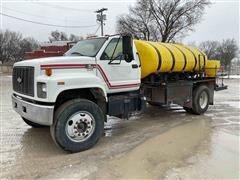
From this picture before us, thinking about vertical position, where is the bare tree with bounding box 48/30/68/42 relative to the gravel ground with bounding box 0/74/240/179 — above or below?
above

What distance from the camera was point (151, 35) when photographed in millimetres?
30406

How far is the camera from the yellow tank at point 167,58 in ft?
18.5

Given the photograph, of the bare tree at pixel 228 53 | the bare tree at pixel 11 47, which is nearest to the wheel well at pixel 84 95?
the bare tree at pixel 228 53

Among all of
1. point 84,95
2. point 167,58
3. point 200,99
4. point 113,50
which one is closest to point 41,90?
point 84,95

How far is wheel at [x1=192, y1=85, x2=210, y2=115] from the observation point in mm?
7172

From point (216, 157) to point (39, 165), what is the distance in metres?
3.10

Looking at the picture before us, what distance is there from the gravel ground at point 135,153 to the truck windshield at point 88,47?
1.94 metres

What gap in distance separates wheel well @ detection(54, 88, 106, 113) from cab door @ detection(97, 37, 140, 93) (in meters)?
0.29

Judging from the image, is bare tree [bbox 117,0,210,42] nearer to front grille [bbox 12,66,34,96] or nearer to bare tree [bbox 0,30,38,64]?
front grille [bbox 12,66,34,96]

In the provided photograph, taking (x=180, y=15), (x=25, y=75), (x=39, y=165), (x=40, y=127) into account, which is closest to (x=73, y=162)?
(x=39, y=165)

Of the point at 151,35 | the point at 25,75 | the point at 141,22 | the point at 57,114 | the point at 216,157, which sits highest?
the point at 141,22

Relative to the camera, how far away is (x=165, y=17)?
2909 cm

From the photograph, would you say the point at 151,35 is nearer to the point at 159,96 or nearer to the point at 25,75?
the point at 159,96

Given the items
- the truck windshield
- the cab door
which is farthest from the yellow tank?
the truck windshield
